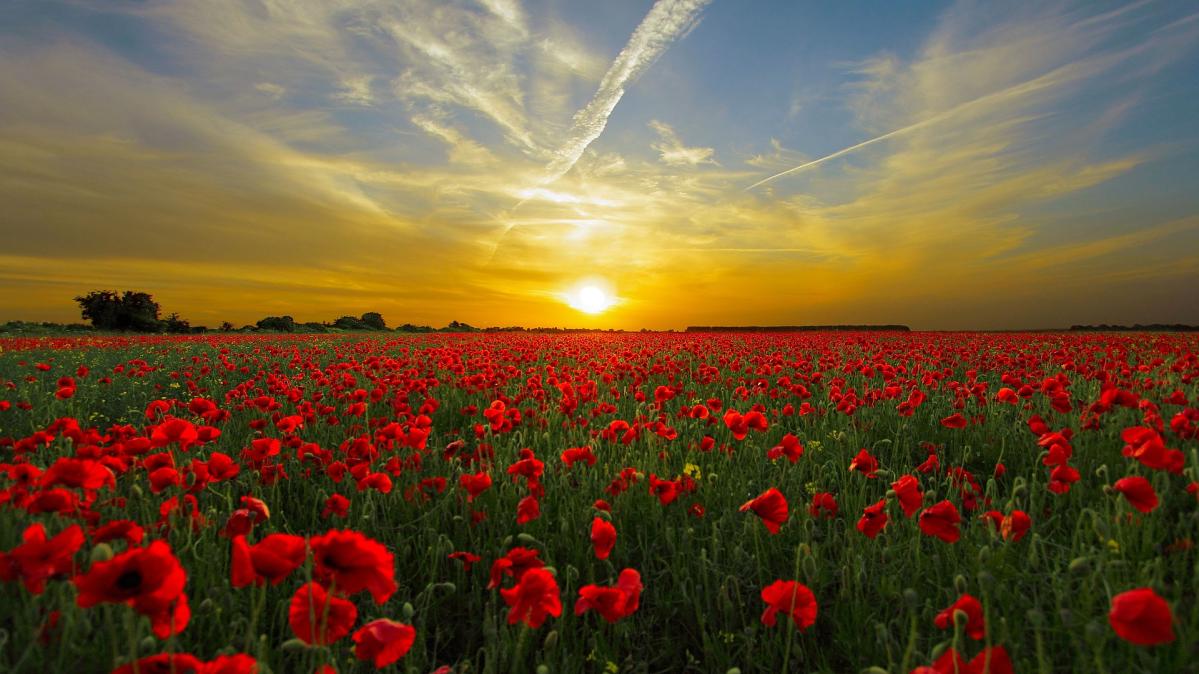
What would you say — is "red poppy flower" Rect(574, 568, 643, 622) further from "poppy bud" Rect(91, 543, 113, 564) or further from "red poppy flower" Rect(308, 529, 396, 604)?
"poppy bud" Rect(91, 543, 113, 564)

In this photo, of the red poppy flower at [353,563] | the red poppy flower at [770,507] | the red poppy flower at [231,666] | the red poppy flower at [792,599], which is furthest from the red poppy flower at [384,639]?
the red poppy flower at [770,507]

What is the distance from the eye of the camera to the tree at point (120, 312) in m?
36.6

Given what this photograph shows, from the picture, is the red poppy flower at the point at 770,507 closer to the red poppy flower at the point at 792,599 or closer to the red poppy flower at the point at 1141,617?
the red poppy flower at the point at 792,599

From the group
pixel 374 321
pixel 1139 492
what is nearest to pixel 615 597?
pixel 1139 492

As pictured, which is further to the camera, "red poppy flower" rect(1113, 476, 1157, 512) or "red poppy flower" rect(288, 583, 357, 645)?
"red poppy flower" rect(1113, 476, 1157, 512)

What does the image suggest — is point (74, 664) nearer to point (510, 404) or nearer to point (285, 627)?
point (285, 627)

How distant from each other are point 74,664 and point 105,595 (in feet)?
3.21

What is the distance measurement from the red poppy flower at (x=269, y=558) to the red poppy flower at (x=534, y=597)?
536 millimetres

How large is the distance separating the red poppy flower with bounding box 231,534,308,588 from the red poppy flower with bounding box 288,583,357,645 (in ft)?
0.23

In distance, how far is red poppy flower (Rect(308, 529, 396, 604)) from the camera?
1.41 meters

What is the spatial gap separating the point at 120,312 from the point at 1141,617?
157 ft

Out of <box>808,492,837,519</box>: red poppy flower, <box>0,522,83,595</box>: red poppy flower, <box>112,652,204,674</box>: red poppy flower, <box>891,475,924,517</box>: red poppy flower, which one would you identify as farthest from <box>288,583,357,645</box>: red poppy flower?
<box>808,492,837,519</box>: red poppy flower

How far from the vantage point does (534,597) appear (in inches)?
65.2

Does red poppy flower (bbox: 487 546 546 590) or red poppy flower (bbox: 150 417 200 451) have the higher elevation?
red poppy flower (bbox: 150 417 200 451)
